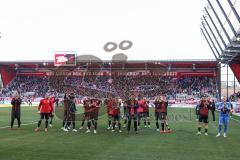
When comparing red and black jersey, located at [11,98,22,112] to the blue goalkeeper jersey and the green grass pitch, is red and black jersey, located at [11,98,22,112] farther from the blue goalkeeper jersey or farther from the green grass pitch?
the blue goalkeeper jersey

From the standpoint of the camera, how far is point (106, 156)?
43.7 feet

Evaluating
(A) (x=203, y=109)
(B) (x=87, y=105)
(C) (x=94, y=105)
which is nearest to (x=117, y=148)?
(C) (x=94, y=105)

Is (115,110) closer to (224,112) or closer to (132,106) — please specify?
(132,106)

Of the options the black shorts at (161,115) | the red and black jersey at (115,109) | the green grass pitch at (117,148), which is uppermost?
the red and black jersey at (115,109)

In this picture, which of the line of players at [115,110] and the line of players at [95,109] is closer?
the line of players at [115,110]

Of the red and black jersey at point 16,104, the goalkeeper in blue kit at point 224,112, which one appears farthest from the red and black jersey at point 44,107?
the goalkeeper in blue kit at point 224,112

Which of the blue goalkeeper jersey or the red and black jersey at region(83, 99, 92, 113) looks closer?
the blue goalkeeper jersey

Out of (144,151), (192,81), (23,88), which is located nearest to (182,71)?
(192,81)

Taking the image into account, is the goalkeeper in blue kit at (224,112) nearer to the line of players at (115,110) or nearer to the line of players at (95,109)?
the line of players at (115,110)

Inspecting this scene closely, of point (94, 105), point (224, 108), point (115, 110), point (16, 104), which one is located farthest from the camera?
point (16, 104)

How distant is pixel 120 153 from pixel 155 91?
1584 centimetres

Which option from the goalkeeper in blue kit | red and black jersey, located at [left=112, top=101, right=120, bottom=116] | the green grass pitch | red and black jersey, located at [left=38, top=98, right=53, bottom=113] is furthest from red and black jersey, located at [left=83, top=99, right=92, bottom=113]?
the goalkeeper in blue kit

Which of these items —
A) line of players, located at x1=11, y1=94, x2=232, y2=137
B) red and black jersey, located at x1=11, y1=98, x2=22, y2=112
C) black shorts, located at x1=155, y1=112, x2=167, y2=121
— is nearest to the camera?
line of players, located at x1=11, y1=94, x2=232, y2=137

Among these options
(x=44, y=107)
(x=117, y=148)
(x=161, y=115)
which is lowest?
(x=117, y=148)
